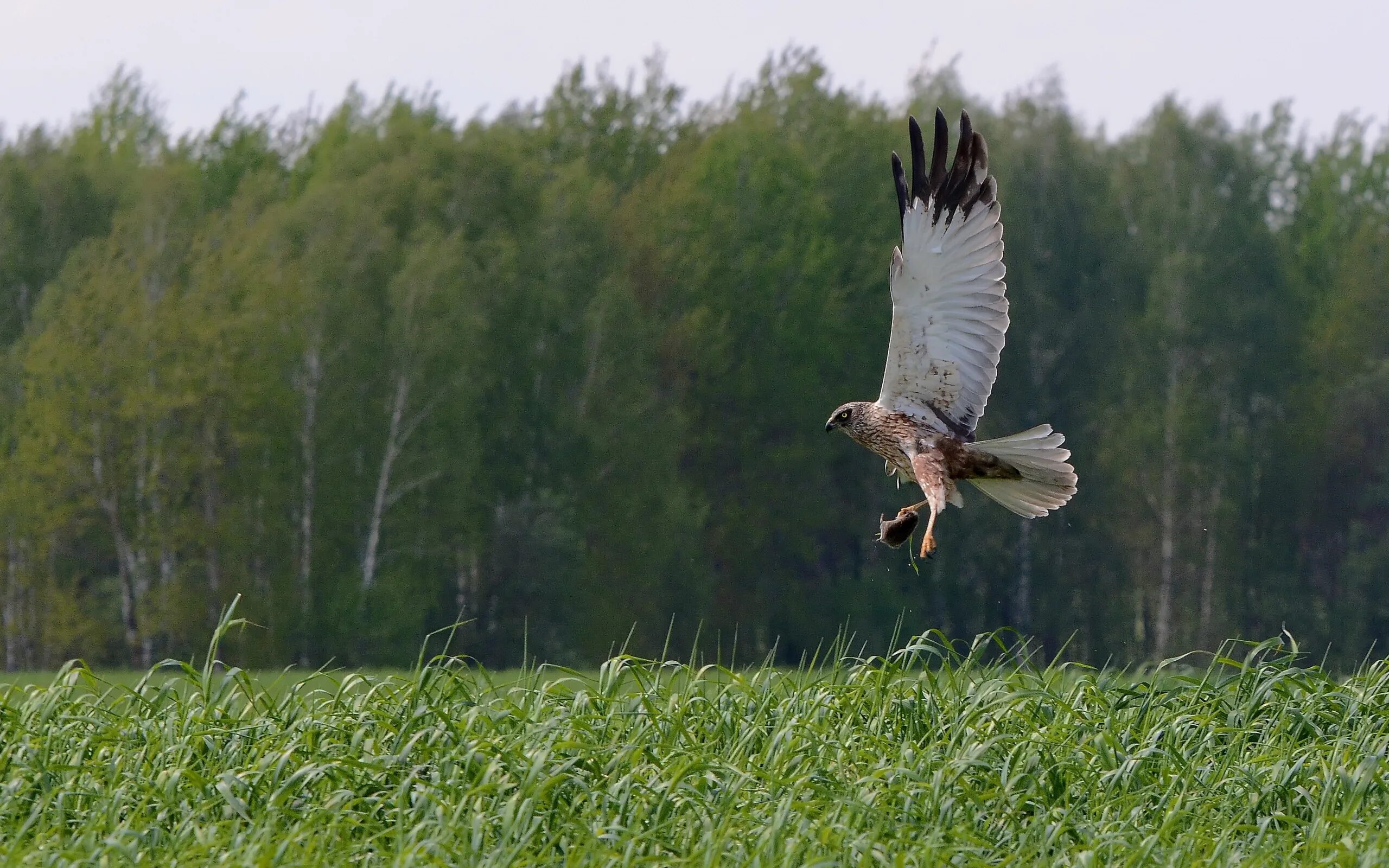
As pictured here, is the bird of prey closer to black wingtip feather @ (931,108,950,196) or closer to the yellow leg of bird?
black wingtip feather @ (931,108,950,196)

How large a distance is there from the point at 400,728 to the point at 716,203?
1305 inches

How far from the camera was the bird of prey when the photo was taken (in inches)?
290

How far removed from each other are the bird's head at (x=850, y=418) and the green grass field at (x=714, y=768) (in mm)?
1262

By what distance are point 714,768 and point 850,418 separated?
8.92 ft

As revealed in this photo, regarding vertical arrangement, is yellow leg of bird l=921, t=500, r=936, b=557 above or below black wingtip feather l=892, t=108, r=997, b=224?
below

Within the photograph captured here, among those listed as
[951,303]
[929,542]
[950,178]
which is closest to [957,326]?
[951,303]

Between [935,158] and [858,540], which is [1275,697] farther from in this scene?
[858,540]

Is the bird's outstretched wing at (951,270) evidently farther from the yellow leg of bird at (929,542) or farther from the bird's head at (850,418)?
the yellow leg of bird at (929,542)

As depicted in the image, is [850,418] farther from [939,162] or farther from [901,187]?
[939,162]

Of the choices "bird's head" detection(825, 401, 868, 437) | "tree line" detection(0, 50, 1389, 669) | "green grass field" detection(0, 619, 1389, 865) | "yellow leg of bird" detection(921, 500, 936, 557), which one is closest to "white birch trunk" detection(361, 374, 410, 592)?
"tree line" detection(0, 50, 1389, 669)

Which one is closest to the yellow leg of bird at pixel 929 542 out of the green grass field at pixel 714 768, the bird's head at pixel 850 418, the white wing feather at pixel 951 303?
the green grass field at pixel 714 768

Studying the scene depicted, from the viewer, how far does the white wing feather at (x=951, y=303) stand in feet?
24.2

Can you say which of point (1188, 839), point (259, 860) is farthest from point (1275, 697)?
point (259, 860)

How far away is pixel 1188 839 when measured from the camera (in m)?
5.25
